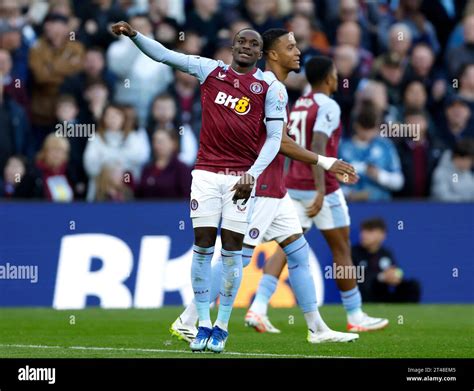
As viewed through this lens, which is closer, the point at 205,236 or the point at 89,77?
the point at 205,236

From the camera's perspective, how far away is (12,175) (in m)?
18.5

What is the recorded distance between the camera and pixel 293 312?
16.6 metres

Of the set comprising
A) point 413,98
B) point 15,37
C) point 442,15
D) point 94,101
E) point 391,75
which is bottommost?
point 94,101

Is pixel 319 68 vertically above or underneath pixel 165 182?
above

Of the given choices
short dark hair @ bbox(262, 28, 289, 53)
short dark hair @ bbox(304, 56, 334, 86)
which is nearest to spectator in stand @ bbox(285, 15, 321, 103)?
short dark hair @ bbox(304, 56, 334, 86)

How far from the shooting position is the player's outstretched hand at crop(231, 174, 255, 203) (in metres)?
11.2

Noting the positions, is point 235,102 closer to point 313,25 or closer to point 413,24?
point 313,25

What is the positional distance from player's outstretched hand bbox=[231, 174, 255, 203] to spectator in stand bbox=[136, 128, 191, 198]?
7.41m

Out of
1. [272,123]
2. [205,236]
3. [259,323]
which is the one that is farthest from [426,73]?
[205,236]

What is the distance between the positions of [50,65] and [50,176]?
2.14m

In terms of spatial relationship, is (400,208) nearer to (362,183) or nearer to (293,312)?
(362,183)

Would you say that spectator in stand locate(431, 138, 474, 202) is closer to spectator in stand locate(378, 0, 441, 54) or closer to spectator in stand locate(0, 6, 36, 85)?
spectator in stand locate(378, 0, 441, 54)

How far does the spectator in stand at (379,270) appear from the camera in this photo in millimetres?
17812

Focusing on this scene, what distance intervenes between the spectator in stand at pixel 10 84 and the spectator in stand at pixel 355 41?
4.93 metres
